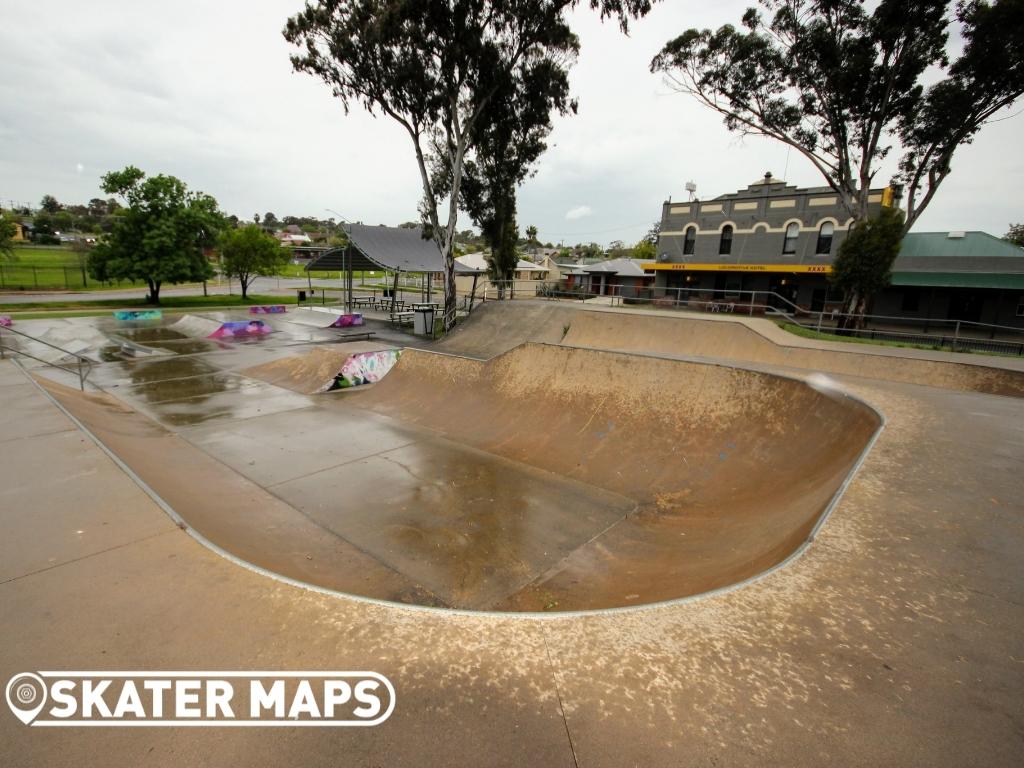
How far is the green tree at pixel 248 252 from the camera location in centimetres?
3647

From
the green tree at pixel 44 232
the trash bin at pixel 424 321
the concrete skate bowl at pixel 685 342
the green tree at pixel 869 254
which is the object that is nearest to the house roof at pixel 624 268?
the concrete skate bowl at pixel 685 342

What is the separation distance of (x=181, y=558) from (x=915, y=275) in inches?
1024

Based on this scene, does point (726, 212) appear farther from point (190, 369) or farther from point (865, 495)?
point (190, 369)

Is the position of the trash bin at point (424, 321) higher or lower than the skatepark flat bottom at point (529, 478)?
higher

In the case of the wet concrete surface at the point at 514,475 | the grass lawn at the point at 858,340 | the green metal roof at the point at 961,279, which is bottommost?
the wet concrete surface at the point at 514,475

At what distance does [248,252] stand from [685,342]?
113 feet

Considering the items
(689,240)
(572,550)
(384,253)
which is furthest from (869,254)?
(384,253)

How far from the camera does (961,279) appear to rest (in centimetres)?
1891

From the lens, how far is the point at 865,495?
16.6 ft

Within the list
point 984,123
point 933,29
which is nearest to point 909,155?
point 984,123

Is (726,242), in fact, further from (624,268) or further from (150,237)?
(150,237)

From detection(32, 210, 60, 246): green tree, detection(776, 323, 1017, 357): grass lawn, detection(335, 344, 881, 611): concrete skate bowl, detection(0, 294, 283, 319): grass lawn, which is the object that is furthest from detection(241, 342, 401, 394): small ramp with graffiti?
detection(32, 210, 60, 246): green tree

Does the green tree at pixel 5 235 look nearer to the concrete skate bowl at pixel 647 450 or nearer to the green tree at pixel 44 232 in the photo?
the concrete skate bowl at pixel 647 450

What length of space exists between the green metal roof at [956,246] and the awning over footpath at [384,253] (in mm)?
21513
